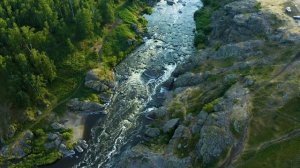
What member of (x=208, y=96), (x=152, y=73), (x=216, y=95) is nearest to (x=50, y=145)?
(x=152, y=73)

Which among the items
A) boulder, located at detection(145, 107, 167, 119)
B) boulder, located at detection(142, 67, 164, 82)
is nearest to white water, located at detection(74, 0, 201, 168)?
boulder, located at detection(142, 67, 164, 82)

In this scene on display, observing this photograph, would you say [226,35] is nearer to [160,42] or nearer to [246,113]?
[160,42]

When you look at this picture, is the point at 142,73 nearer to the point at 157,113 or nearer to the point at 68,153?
the point at 157,113

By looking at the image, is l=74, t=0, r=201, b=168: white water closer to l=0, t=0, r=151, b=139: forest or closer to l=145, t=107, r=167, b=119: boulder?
l=145, t=107, r=167, b=119: boulder

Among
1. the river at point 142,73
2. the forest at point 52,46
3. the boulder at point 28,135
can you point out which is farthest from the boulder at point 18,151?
the river at point 142,73

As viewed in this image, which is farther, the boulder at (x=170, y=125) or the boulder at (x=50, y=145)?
the boulder at (x=50, y=145)

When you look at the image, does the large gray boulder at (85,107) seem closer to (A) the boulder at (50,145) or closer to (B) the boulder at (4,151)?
(A) the boulder at (50,145)
